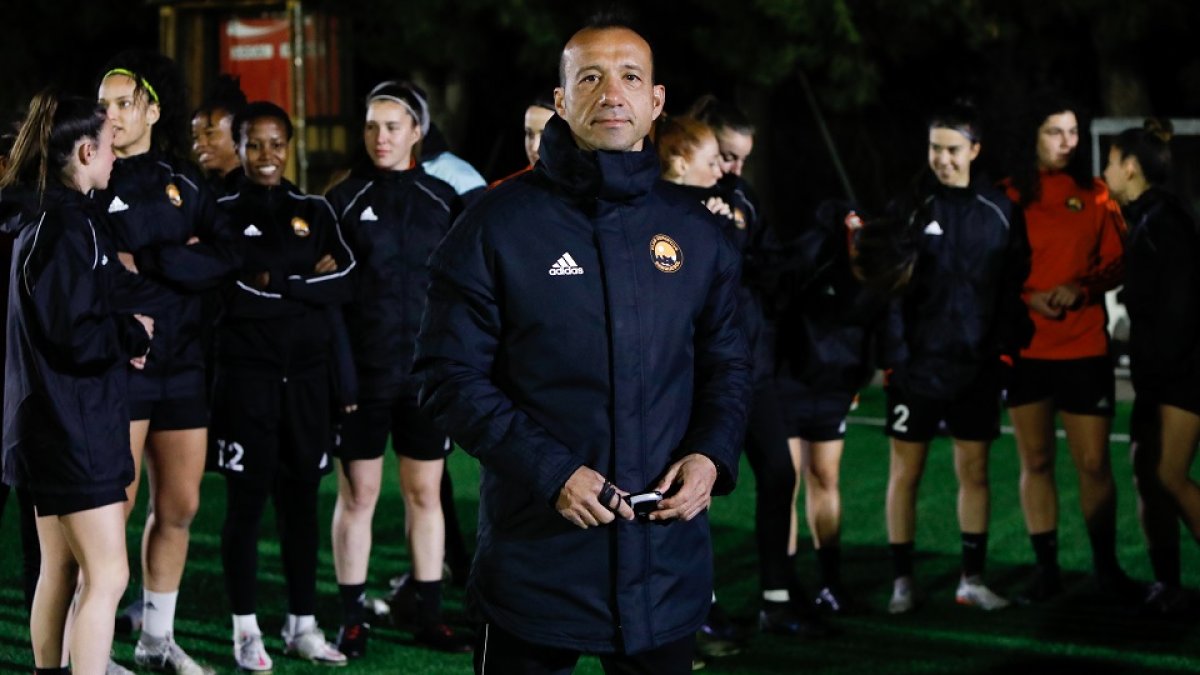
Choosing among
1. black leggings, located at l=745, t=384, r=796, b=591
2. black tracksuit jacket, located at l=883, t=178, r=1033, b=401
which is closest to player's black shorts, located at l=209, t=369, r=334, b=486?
black leggings, located at l=745, t=384, r=796, b=591

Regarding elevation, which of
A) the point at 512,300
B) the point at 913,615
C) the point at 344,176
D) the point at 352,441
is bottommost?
the point at 913,615

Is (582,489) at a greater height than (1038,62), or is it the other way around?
(1038,62)

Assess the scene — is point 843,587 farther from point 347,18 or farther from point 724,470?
point 347,18

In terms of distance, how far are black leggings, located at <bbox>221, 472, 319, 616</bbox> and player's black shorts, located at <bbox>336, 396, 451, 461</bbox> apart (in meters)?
0.27

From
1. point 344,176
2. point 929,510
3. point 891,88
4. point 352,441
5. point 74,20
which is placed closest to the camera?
point 352,441

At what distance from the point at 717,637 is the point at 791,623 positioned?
0.37 meters

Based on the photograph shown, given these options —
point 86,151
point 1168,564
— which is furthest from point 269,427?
point 1168,564

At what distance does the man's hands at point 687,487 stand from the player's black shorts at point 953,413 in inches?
143

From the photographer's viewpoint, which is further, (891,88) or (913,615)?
(891,88)

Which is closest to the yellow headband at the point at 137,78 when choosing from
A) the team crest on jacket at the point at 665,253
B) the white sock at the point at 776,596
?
the team crest on jacket at the point at 665,253

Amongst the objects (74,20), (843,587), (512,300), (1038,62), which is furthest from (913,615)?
(74,20)

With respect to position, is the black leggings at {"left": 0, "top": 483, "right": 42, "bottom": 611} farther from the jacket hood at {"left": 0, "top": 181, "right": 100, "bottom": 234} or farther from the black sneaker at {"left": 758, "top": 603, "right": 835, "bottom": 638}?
the black sneaker at {"left": 758, "top": 603, "right": 835, "bottom": 638}

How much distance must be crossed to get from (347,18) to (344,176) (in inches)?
510

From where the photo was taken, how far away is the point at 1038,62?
1961cm
